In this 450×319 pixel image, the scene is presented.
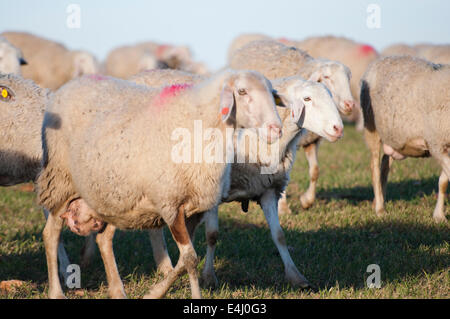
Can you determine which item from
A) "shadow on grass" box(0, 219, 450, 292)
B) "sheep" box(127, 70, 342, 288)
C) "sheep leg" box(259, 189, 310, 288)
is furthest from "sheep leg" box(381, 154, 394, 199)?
"sheep leg" box(259, 189, 310, 288)

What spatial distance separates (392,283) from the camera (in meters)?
4.47

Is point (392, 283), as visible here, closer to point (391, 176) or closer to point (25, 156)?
point (25, 156)

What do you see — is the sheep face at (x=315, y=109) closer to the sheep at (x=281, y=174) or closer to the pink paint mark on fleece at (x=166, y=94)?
the sheep at (x=281, y=174)

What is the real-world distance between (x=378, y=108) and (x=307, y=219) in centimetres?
138

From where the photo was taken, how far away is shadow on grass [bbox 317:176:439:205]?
774 centimetres

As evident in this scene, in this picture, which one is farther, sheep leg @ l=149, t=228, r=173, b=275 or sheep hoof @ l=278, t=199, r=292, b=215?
sheep hoof @ l=278, t=199, r=292, b=215

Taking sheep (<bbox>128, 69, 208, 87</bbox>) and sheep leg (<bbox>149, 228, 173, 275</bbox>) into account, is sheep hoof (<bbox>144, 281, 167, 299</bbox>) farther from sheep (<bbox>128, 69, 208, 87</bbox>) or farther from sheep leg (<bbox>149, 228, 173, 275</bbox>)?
sheep (<bbox>128, 69, 208, 87</bbox>)

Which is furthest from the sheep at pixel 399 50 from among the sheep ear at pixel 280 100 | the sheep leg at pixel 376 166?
the sheep ear at pixel 280 100

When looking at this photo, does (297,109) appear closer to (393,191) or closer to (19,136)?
(19,136)

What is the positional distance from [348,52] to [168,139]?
13034 millimetres

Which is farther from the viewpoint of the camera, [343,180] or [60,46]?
[60,46]

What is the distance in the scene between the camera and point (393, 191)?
805cm

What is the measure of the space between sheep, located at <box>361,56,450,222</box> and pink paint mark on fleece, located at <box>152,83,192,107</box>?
291 centimetres
